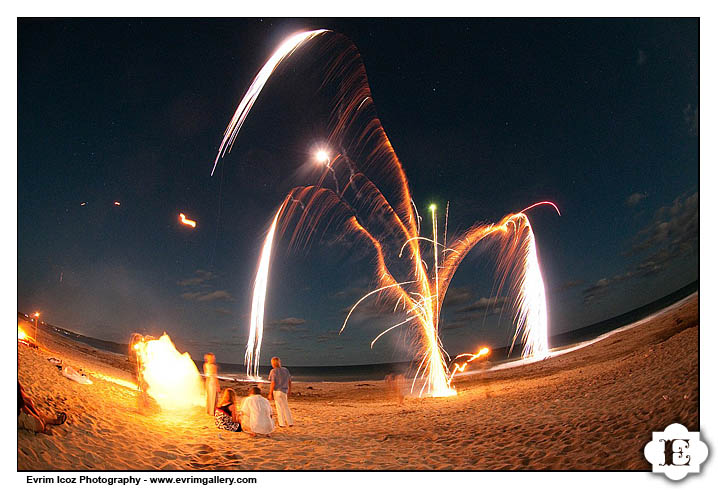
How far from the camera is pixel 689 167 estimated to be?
14.9 feet

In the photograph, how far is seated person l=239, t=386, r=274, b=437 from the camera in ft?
13.8

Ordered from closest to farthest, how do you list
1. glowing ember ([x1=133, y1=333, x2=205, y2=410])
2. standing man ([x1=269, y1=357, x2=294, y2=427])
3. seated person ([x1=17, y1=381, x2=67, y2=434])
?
seated person ([x1=17, y1=381, x2=67, y2=434])
standing man ([x1=269, y1=357, x2=294, y2=427])
glowing ember ([x1=133, y1=333, x2=205, y2=410])

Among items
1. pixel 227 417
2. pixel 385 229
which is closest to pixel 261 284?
pixel 227 417

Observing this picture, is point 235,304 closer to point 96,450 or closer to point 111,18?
point 96,450

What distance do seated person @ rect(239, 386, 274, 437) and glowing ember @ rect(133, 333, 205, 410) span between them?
3.73ft

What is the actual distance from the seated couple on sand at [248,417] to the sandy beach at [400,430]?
10 centimetres

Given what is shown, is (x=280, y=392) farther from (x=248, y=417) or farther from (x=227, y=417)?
(x=227, y=417)

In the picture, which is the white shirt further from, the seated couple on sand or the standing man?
the standing man

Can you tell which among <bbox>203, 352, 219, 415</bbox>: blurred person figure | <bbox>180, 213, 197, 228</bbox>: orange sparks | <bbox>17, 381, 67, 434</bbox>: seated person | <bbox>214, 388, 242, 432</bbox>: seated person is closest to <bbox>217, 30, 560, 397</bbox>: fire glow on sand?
<bbox>203, 352, 219, 415</bbox>: blurred person figure

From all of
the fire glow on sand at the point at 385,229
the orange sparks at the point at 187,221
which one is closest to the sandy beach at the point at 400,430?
the fire glow on sand at the point at 385,229

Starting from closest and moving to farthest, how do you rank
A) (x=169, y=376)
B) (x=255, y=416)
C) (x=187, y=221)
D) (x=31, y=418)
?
(x=31, y=418), (x=255, y=416), (x=169, y=376), (x=187, y=221)

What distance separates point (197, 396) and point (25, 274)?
290 cm

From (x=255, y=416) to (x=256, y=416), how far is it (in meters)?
0.01

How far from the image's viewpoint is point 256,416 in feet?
13.8
